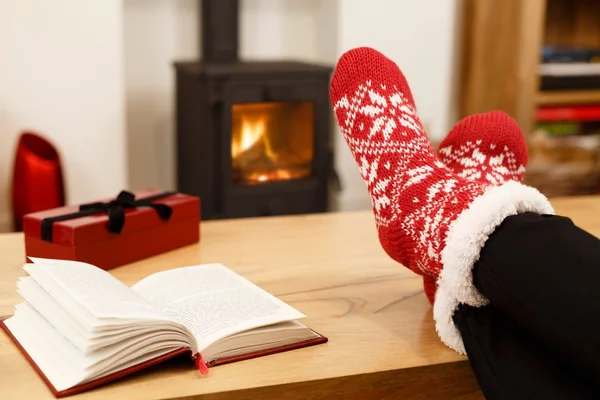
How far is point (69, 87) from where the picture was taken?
2.33 metres

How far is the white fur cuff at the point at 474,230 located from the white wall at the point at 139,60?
5.61ft

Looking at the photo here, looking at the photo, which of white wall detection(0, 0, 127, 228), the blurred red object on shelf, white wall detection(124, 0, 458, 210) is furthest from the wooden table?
white wall detection(124, 0, 458, 210)

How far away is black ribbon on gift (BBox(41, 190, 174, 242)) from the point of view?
1115mm

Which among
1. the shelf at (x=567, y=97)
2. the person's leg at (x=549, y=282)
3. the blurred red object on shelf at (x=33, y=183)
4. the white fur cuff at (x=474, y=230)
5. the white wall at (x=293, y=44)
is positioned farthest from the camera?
the shelf at (x=567, y=97)

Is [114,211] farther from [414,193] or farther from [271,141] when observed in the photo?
[271,141]

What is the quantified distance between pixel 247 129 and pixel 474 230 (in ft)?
5.46

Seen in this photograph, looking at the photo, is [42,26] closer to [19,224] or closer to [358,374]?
[19,224]

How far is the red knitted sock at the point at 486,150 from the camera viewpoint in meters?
1.14

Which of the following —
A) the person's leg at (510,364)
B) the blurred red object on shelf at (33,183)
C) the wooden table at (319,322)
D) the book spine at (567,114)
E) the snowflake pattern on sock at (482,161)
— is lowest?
the blurred red object on shelf at (33,183)

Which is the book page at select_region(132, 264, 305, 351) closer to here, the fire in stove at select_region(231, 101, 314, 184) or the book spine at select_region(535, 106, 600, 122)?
the fire in stove at select_region(231, 101, 314, 184)

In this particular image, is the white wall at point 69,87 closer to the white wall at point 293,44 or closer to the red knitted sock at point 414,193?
the white wall at point 293,44

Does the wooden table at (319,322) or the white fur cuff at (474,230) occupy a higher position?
the white fur cuff at (474,230)

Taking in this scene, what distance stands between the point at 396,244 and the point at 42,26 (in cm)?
164

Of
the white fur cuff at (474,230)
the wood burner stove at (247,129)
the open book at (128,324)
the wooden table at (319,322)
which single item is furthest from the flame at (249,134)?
the white fur cuff at (474,230)
